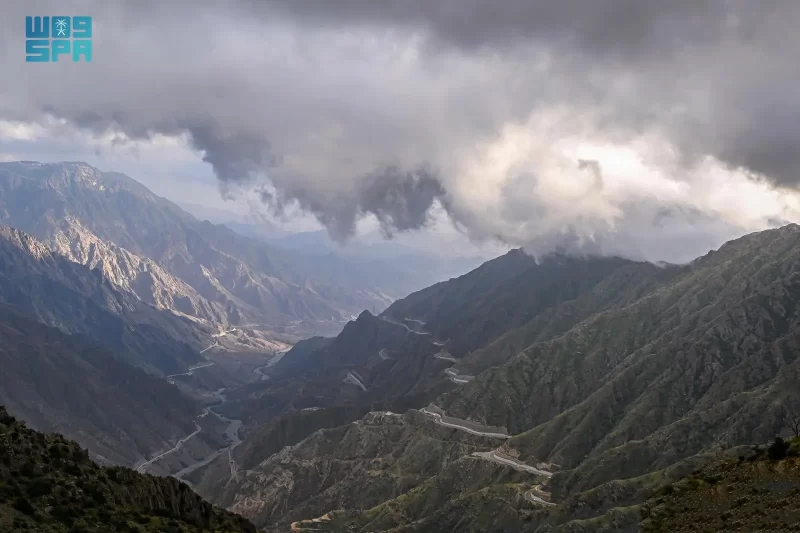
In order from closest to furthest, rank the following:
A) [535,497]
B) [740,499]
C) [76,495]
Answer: [740,499] < [76,495] < [535,497]

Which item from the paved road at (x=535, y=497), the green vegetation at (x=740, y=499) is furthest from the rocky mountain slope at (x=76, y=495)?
the paved road at (x=535, y=497)

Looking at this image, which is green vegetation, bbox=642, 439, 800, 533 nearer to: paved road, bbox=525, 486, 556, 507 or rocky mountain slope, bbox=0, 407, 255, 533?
rocky mountain slope, bbox=0, 407, 255, 533

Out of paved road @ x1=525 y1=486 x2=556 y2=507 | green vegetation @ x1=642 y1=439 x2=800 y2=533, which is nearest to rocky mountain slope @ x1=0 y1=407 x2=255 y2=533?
green vegetation @ x1=642 y1=439 x2=800 y2=533

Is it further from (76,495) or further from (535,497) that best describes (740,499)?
(535,497)

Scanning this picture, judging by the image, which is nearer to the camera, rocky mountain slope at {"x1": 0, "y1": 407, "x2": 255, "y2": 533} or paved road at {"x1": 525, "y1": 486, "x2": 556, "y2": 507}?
rocky mountain slope at {"x1": 0, "y1": 407, "x2": 255, "y2": 533}

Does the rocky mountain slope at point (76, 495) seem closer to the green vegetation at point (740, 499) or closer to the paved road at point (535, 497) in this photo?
the green vegetation at point (740, 499)

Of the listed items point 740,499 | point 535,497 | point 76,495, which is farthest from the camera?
point 535,497

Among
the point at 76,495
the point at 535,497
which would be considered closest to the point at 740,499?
the point at 76,495

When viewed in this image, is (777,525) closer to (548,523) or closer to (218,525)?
(218,525)
